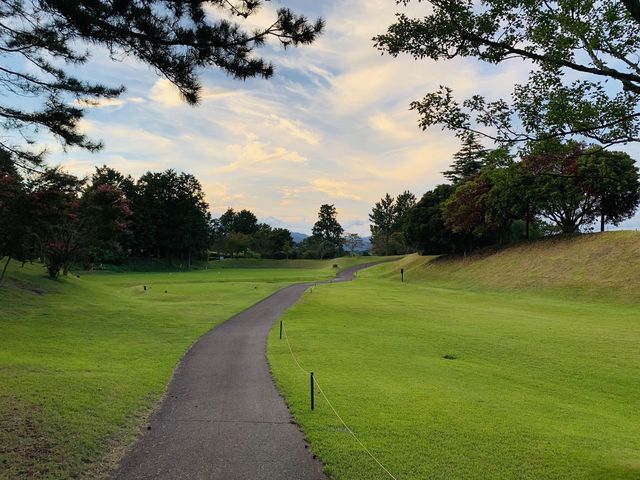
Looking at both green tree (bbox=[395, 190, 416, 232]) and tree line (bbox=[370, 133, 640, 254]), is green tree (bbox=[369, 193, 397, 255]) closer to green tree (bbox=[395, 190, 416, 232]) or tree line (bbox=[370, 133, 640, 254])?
green tree (bbox=[395, 190, 416, 232])

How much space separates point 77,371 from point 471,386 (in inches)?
384

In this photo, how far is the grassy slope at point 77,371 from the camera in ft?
21.2

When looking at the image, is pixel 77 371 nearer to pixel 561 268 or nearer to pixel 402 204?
pixel 561 268

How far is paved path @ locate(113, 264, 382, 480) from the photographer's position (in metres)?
5.98

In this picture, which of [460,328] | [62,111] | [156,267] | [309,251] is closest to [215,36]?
[62,111]

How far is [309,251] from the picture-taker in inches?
4365

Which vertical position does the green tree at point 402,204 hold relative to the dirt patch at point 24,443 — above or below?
above

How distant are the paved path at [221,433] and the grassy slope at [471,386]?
0.39m

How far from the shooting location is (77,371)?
11016mm

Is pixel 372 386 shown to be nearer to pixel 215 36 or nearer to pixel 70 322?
pixel 215 36

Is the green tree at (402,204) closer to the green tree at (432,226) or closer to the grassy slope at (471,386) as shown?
the green tree at (432,226)

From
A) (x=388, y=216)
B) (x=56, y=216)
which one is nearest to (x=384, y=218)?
(x=388, y=216)

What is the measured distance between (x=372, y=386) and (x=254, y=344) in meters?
6.37

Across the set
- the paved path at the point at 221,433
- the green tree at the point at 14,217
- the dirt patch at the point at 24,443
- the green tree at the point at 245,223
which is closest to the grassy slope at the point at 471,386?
the paved path at the point at 221,433
